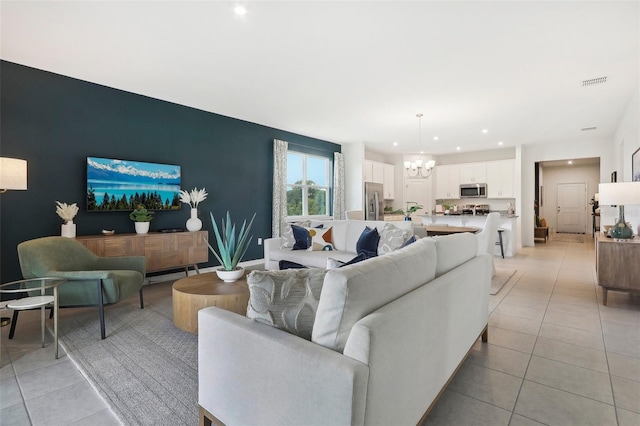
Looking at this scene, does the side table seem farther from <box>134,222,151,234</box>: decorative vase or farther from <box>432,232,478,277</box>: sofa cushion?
<box>432,232,478,277</box>: sofa cushion

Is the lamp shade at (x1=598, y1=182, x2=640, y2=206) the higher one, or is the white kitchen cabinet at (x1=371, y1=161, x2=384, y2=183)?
the white kitchen cabinet at (x1=371, y1=161, x2=384, y2=183)

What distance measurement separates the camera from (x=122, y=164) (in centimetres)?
414

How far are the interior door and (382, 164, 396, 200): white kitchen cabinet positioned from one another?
22.9 feet

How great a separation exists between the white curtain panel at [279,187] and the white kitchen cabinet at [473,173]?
5.32 meters

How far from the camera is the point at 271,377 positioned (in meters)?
1.18

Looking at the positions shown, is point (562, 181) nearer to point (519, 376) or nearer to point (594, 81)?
point (594, 81)

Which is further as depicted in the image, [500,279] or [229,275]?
[500,279]

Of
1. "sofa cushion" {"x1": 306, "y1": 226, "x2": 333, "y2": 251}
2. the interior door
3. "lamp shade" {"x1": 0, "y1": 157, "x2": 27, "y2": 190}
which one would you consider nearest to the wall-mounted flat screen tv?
"lamp shade" {"x1": 0, "y1": 157, "x2": 27, "y2": 190}

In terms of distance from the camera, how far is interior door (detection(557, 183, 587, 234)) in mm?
11078

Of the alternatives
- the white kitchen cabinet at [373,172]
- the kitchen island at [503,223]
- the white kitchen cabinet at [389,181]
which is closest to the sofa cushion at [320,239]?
the kitchen island at [503,223]

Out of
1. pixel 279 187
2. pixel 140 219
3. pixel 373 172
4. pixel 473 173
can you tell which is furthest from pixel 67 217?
pixel 473 173

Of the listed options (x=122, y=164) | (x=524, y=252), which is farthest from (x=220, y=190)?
(x=524, y=252)

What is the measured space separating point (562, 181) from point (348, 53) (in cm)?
1194

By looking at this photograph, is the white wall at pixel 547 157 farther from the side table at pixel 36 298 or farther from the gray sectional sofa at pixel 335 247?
the side table at pixel 36 298
